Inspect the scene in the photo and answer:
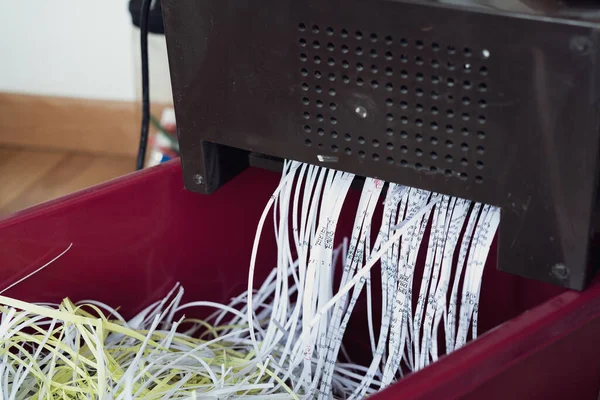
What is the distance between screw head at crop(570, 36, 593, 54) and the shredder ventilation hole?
5 cm

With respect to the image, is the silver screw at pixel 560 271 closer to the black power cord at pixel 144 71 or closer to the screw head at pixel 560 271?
the screw head at pixel 560 271

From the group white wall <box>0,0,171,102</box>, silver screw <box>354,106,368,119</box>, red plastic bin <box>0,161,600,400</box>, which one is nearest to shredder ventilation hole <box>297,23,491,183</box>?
silver screw <box>354,106,368,119</box>

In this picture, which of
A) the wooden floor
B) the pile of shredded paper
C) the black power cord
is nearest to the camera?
the pile of shredded paper

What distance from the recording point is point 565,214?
21.3 inches

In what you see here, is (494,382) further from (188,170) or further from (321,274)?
(188,170)

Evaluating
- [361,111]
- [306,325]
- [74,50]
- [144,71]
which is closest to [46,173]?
[74,50]

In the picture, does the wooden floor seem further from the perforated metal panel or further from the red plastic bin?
the perforated metal panel

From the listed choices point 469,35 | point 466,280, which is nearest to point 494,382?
point 466,280

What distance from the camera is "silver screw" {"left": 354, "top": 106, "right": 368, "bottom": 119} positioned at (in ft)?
1.92

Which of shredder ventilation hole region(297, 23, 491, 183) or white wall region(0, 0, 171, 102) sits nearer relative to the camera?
shredder ventilation hole region(297, 23, 491, 183)

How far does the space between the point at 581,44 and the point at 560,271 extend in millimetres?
161

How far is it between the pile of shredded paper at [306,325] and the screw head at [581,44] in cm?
17

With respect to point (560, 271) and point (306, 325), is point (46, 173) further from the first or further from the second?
point (560, 271)

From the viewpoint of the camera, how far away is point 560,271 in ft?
1.84
